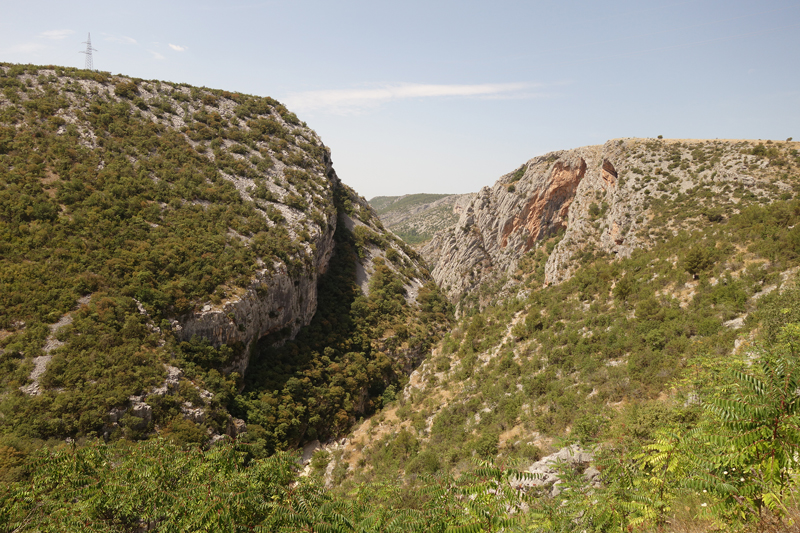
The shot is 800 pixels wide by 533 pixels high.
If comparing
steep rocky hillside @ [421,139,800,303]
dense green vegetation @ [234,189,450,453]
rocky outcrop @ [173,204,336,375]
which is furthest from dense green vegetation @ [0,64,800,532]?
rocky outcrop @ [173,204,336,375]

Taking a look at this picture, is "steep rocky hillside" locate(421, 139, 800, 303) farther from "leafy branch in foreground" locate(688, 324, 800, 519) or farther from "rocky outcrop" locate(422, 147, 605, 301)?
"leafy branch in foreground" locate(688, 324, 800, 519)

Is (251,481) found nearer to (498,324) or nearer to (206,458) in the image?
(206,458)

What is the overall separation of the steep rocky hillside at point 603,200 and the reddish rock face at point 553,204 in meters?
0.16

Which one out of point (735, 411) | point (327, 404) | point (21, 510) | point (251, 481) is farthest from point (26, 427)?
point (735, 411)

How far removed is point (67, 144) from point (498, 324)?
53315 millimetres

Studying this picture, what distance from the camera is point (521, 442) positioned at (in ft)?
65.0

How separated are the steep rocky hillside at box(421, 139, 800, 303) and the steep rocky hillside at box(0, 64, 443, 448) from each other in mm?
17390

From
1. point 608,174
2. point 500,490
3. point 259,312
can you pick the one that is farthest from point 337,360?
point 608,174

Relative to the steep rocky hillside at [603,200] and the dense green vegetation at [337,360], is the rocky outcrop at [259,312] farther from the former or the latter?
the steep rocky hillside at [603,200]

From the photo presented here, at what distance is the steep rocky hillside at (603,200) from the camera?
1299 inches

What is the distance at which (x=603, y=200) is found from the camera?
4653 cm

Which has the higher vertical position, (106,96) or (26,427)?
(106,96)

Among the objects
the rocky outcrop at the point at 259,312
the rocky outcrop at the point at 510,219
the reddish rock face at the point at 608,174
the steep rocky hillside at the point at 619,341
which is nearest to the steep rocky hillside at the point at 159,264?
the rocky outcrop at the point at 259,312

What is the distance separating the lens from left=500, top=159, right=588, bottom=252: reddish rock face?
5689 centimetres
